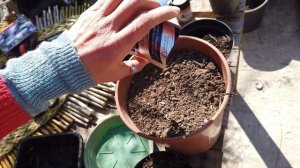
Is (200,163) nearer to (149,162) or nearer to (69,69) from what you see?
(149,162)

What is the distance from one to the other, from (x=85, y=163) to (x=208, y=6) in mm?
1049

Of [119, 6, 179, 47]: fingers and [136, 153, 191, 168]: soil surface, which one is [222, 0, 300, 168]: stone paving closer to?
[136, 153, 191, 168]: soil surface

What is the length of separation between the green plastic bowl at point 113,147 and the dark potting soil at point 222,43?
21.1 inches

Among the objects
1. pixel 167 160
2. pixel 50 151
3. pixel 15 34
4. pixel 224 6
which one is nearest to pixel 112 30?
pixel 167 160

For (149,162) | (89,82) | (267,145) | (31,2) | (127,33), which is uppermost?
(127,33)

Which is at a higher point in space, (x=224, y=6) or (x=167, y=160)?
(x=224, y=6)

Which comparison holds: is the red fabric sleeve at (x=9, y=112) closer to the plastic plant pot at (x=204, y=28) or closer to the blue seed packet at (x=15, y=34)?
the plastic plant pot at (x=204, y=28)

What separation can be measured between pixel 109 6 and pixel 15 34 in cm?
159

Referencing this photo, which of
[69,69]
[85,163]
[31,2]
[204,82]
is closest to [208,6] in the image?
[204,82]

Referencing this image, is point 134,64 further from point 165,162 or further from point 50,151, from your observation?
point 50,151

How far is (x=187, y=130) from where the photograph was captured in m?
1.26

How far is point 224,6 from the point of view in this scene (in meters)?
1.81

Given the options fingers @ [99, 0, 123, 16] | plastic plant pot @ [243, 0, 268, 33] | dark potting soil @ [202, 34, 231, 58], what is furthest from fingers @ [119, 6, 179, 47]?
plastic plant pot @ [243, 0, 268, 33]

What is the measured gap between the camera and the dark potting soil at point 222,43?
1.66m
